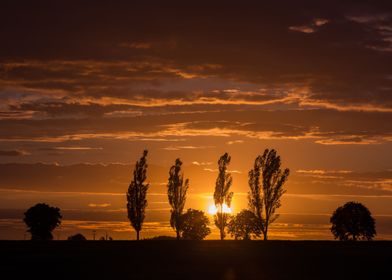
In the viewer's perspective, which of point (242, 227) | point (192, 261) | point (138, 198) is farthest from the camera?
point (242, 227)

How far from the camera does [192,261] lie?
168 feet

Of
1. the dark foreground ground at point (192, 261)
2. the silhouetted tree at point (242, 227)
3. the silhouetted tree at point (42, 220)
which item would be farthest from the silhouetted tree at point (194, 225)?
the dark foreground ground at point (192, 261)

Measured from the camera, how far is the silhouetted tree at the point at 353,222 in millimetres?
116562

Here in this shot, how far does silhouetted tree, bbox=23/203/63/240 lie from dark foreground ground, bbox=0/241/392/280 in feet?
159

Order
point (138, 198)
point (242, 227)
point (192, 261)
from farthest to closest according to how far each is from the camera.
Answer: point (242, 227)
point (138, 198)
point (192, 261)

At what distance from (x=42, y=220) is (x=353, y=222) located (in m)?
57.1

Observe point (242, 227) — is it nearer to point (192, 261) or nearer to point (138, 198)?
point (138, 198)

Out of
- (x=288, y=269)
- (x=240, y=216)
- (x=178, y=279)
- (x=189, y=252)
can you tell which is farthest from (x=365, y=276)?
(x=240, y=216)

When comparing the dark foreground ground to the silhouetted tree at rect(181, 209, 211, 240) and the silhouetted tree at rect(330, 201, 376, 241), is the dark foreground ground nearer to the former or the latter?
the silhouetted tree at rect(330, 201, 376, 241)

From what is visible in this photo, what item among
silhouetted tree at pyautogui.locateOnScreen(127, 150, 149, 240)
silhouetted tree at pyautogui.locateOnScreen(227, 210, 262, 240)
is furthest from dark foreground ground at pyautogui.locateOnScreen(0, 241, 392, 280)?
silhouetted tree at pyautogui.locateOnScreen(227, 210, 262, 240)

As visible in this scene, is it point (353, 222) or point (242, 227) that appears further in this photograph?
point (242, 227)

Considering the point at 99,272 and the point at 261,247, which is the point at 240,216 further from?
the point at 99,272

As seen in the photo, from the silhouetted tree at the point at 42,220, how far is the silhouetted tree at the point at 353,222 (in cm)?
5192

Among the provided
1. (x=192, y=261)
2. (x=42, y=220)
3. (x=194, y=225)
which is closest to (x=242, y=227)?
(x=194, y=225)
